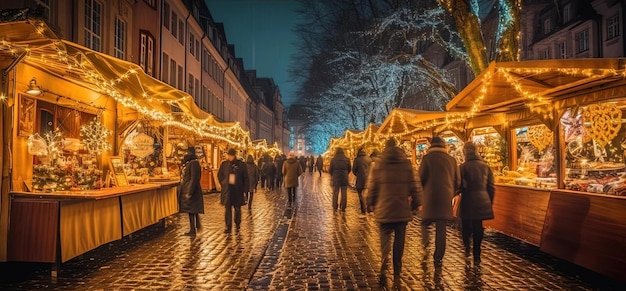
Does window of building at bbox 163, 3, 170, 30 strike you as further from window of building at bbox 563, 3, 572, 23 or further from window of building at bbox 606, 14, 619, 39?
window of building at bbox 563, 3, 572, 23

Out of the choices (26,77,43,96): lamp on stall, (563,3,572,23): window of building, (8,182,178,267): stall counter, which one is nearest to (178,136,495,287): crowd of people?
(8,182,178,267): stall counter

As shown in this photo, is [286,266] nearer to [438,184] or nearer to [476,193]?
[438,184]

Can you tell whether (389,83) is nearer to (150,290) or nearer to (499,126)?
(499,126)

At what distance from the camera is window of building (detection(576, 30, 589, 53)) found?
3338cm

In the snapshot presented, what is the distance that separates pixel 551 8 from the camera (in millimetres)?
38594

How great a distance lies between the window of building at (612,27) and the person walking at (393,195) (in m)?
29.5

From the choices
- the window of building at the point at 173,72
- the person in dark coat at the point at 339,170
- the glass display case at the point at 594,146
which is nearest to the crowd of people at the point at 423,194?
the glass display case at the point at 594,146

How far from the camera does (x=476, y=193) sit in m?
8.09

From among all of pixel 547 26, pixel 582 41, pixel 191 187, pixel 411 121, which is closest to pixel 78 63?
pixel 191 187

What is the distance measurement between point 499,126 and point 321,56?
77.5ft

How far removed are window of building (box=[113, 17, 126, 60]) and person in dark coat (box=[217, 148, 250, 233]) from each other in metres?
8.60

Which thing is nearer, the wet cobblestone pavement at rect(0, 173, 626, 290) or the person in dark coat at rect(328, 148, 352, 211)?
the wet cobblestone pavement at rect(0, 173, 626, 290)

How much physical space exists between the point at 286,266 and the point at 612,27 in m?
30.6

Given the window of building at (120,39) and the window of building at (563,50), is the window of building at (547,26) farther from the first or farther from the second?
the window of building at (120,39)
